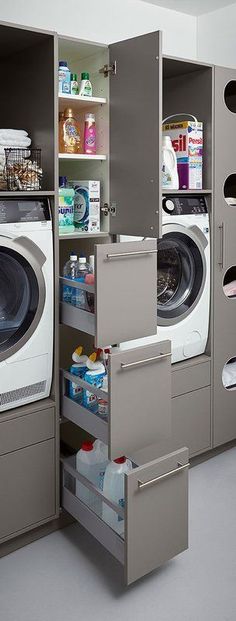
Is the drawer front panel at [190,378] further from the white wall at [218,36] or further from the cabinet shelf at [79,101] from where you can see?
the white wall at [218,36]

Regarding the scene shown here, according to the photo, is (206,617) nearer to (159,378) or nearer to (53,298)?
(159,378)

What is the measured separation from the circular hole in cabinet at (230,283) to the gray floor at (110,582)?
1122 mm

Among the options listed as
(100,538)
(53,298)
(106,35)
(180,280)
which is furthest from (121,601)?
(106,35)

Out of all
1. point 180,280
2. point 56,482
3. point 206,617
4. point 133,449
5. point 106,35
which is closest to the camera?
point 206,617

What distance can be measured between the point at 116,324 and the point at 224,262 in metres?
1.07

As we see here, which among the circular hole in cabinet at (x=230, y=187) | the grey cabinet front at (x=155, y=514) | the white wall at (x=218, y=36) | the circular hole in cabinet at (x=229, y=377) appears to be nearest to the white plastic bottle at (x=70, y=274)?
the grey cabinet front at (x=155, y=514)

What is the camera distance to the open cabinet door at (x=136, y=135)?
7.15 feet

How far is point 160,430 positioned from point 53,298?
0.65m

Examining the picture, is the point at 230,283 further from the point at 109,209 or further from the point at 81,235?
the point at 81,235

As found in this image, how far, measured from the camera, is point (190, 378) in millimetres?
2953

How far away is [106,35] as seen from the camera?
3.24m

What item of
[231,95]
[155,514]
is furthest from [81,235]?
[231,95]

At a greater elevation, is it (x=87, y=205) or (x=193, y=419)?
(x=87, y=205)

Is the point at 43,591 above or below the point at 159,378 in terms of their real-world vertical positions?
below
